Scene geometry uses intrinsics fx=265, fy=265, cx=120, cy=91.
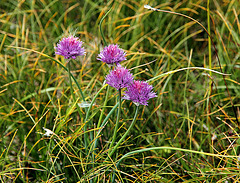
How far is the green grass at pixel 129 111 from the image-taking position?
4.68 ft

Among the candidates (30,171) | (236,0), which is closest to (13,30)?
(30,171)

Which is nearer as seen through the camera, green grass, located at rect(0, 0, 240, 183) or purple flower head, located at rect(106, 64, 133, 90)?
purple flower head, located at rect(106, 64, 133, 90)

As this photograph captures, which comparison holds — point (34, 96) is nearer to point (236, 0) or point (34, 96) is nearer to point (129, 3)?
point (129, 3)

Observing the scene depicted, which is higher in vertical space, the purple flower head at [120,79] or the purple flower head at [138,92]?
the purple flower head at [120,79]

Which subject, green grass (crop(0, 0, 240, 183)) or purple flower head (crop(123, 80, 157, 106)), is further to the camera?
green grass (crop(0, 0, 240, 183))

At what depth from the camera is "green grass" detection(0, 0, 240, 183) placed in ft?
4.68

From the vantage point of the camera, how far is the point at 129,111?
5.81 feet

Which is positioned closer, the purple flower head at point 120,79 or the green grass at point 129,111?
the purple flower head at point 120,79

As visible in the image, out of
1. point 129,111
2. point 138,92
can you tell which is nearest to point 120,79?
point 138,92

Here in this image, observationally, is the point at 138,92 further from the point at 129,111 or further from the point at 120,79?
the point at 129,111

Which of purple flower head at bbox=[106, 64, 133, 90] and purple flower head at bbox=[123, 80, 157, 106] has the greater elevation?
purple flower head at bbox=[106, 64, 133, 90]

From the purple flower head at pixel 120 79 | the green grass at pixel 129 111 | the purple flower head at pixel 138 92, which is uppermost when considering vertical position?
the purple flower head at pixel 120 79

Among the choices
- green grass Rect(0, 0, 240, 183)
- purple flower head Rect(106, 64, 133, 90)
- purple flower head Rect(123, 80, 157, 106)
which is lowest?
green grass Rect(0, 0, 240, 183)

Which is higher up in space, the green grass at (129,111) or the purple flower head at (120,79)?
the purple flower head at (120,79)
